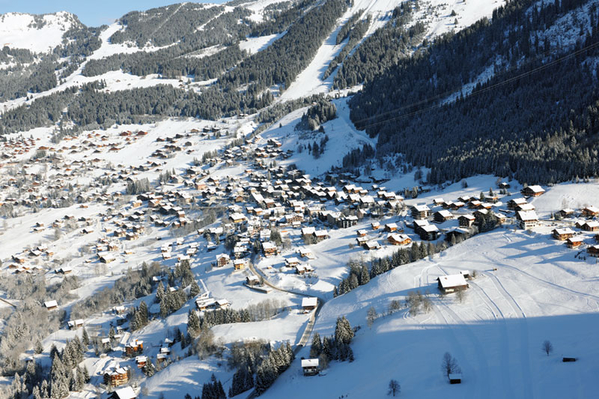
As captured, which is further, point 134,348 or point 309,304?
point 309,304

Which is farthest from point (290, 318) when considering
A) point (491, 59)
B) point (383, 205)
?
point (491, 59)

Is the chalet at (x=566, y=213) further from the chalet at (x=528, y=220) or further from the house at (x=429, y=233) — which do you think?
the house at (x=429, y=233)

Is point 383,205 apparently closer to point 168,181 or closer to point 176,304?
point 176,304

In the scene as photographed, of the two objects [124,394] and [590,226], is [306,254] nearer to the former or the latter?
[124,394]

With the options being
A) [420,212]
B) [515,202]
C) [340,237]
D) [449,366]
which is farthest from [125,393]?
[515,202]

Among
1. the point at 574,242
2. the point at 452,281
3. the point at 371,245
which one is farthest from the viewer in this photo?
the point at 371,245

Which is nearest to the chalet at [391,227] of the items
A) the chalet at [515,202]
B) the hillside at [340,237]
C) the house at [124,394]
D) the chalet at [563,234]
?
the hillside at [340,237]

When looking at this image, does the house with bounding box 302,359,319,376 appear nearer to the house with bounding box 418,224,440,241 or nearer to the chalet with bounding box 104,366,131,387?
the chalet with bounding box 104,366,131,387
